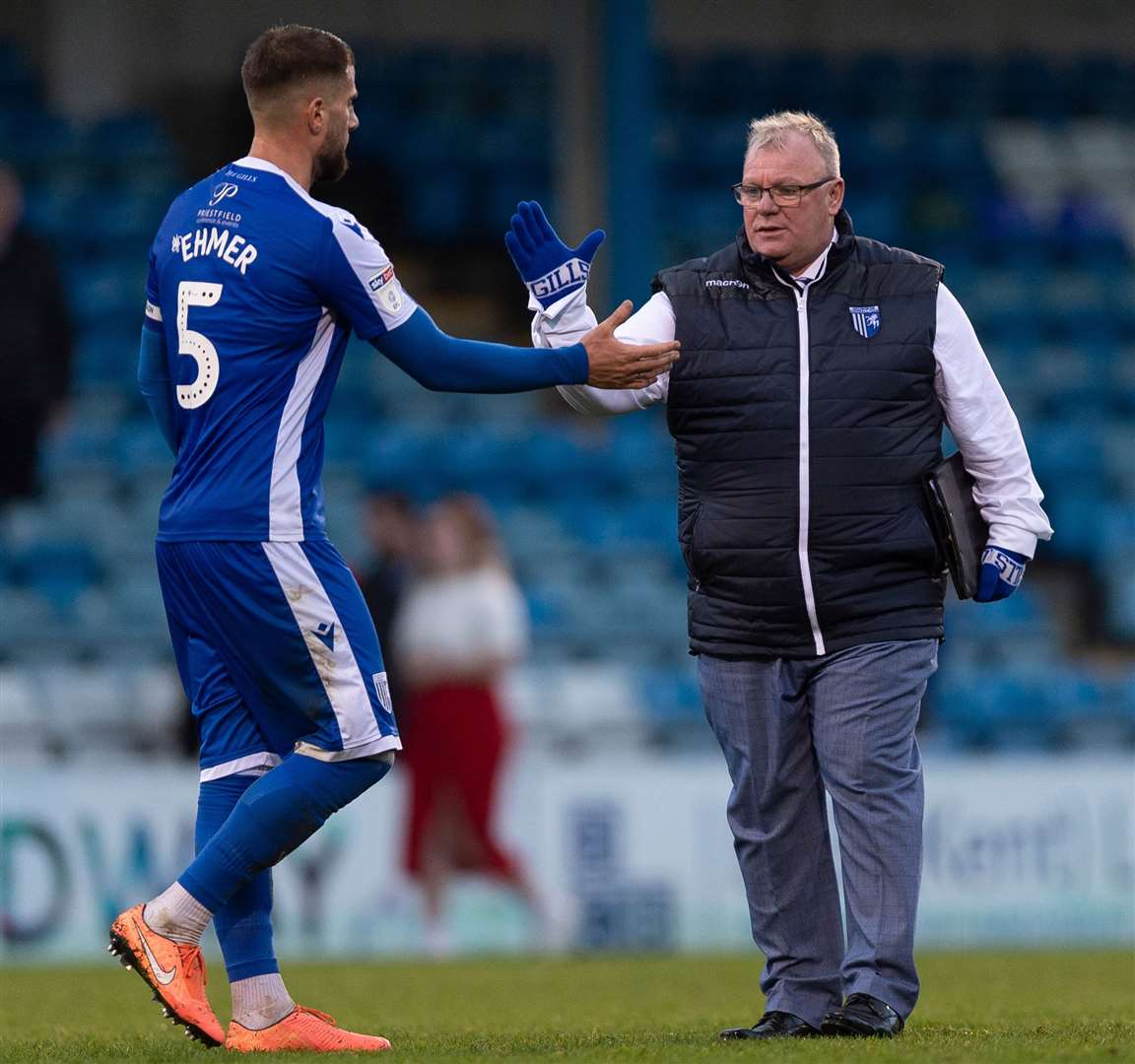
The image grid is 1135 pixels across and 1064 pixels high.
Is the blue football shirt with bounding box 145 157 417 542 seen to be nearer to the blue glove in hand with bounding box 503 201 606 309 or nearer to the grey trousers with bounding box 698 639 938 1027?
the blue glove in hand with bounding box 503 201 606 309

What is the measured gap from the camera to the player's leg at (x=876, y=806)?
17.0ft

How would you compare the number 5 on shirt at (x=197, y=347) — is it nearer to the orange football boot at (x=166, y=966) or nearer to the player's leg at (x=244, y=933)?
the player's leg at (x=244, y=933)

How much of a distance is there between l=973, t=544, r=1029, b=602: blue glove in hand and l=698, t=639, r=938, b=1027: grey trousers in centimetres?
19

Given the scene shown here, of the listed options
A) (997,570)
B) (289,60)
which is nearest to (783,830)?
(997,570)

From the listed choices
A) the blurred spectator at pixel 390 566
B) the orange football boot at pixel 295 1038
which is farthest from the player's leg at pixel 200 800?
the blurred spectator at pixel 390 566

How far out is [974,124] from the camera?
55.8 feet

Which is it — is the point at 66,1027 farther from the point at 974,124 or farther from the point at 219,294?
the point at 974,124

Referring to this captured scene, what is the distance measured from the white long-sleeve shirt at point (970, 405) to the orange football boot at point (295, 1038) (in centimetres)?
158

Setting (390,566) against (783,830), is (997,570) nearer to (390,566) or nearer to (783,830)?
(783,830)

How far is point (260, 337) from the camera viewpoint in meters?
4.79

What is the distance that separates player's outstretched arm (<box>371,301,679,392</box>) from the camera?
484cm

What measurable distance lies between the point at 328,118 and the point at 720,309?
1055mm

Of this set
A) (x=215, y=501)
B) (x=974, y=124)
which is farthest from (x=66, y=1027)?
(x=974, y=124)

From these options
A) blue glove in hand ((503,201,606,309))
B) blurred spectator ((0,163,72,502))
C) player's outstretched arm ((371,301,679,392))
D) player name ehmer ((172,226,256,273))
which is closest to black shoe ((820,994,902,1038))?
player's outstretched arm ((371,301,679,392))
